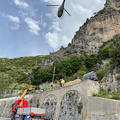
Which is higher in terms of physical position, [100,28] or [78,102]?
[100,28]

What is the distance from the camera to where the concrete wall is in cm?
827

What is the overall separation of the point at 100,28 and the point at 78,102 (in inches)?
2316

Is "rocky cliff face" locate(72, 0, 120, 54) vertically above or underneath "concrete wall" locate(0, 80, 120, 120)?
above

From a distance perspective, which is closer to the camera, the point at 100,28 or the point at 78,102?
the point at 78,102

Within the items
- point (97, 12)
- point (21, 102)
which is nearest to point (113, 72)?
point (21, 102)

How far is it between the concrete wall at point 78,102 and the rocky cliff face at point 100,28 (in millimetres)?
43204

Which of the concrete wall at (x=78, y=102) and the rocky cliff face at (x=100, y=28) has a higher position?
the rocky cliff face at (x=100, y=28)

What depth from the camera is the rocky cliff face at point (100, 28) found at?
58.4 metres

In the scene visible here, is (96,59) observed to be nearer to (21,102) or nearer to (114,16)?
(114,16)

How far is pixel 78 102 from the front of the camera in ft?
36.0

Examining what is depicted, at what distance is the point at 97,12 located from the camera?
2785 inches

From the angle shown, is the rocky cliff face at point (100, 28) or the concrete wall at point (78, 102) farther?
the rocky cliff face at point (100, 28)

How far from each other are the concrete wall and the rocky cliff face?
1701 inches

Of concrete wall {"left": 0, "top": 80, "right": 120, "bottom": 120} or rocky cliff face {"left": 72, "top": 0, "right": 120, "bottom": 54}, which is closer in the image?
concrete wall {"left": 0, "top": 80, "right": 120, "bottom": 120}
